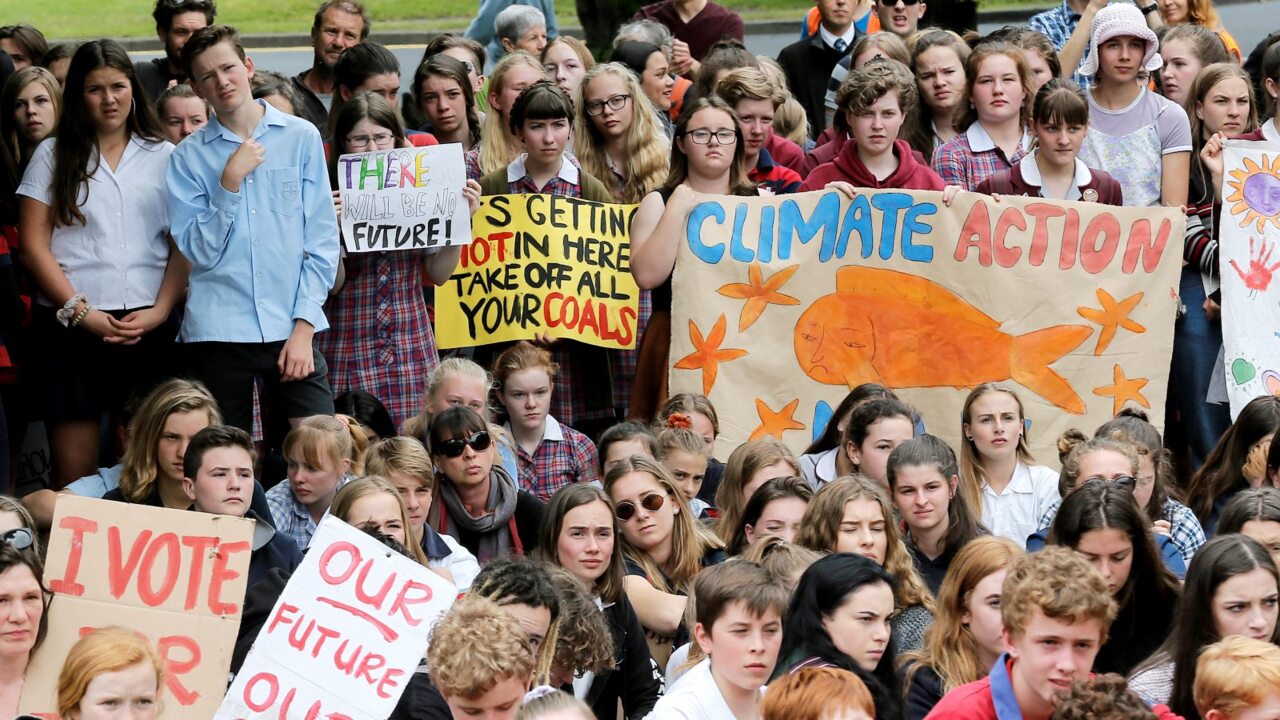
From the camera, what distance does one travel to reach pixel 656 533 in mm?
8133

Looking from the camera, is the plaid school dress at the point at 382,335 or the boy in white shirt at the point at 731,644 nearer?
the boy in white shirt at the point at 731,644

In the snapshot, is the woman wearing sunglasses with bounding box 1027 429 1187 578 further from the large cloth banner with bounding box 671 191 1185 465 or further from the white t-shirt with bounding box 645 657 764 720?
the white t-shirt with bounding box 645 657 764 720

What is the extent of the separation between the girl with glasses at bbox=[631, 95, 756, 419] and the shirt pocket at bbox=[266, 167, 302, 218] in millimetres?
1818

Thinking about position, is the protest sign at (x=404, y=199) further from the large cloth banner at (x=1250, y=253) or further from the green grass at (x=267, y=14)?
the green grass at (x=267, y=14)

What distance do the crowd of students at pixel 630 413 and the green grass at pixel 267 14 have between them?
595 inches

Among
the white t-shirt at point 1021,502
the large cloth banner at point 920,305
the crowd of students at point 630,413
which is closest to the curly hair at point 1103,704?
the crowd of students at point 630,413

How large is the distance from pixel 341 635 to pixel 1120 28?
19.6ft

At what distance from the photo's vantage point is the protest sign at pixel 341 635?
6.73 m

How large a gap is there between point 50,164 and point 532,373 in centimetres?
243

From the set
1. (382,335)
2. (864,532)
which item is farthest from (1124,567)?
(382,335)

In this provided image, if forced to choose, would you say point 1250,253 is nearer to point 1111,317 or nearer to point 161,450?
point 1111,317

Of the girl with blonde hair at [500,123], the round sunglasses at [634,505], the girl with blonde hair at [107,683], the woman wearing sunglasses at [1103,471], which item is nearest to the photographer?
the girl with blonde hair at [107,683]

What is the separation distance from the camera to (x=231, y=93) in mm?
9117

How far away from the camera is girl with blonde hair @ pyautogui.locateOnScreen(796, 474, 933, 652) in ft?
24.5
